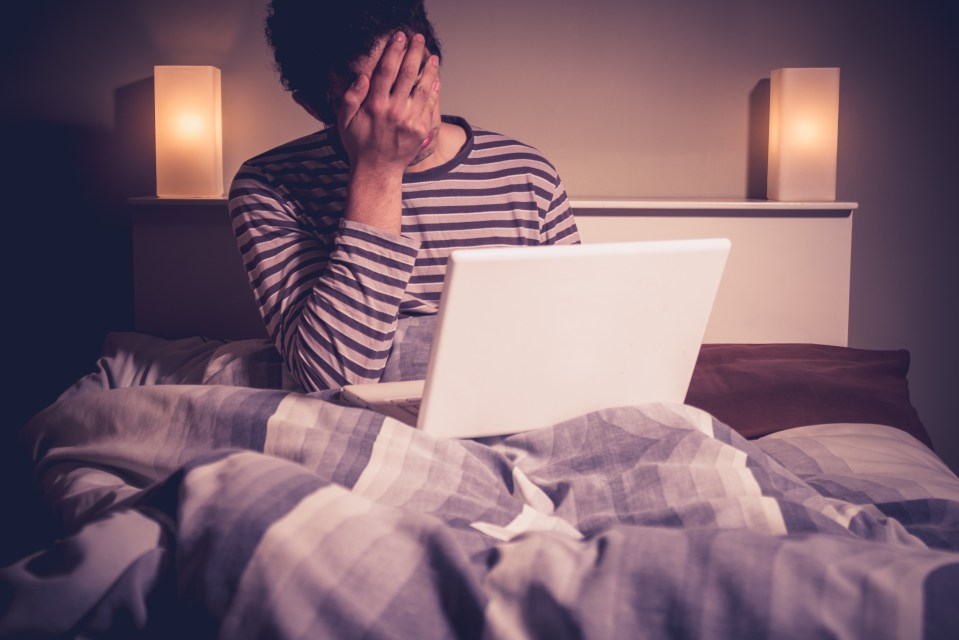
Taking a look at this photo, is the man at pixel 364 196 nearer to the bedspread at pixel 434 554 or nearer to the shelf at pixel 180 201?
the bedspread at pixel 434 554

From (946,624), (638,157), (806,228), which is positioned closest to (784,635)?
(946,624)

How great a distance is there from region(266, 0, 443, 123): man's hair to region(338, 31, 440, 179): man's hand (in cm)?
A: 5

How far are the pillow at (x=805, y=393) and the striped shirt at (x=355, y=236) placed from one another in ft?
1.24

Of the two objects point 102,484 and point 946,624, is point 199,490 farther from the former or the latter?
point 946,624

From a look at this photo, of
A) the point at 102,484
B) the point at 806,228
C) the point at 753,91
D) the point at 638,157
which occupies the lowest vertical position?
the point at 102,484

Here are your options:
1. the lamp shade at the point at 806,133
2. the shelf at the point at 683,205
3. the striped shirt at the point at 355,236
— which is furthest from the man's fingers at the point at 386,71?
the lamp shade at the point at 806,133

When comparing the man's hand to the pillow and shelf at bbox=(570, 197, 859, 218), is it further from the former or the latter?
shelf at bbox=(570, 197, 859, 218)

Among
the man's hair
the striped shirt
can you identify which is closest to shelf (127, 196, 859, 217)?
the striped shirt

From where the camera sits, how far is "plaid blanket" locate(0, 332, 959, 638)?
1.62 feet

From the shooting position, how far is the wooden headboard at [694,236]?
199 cm

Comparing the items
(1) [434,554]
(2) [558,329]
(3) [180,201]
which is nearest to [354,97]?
(2) [558,329]

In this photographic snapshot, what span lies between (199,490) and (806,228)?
179 cm

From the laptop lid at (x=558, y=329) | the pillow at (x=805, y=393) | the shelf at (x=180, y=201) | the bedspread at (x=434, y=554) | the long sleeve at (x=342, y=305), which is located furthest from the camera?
the shelf at (x=180, y=201)

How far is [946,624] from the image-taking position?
1.50 feet
